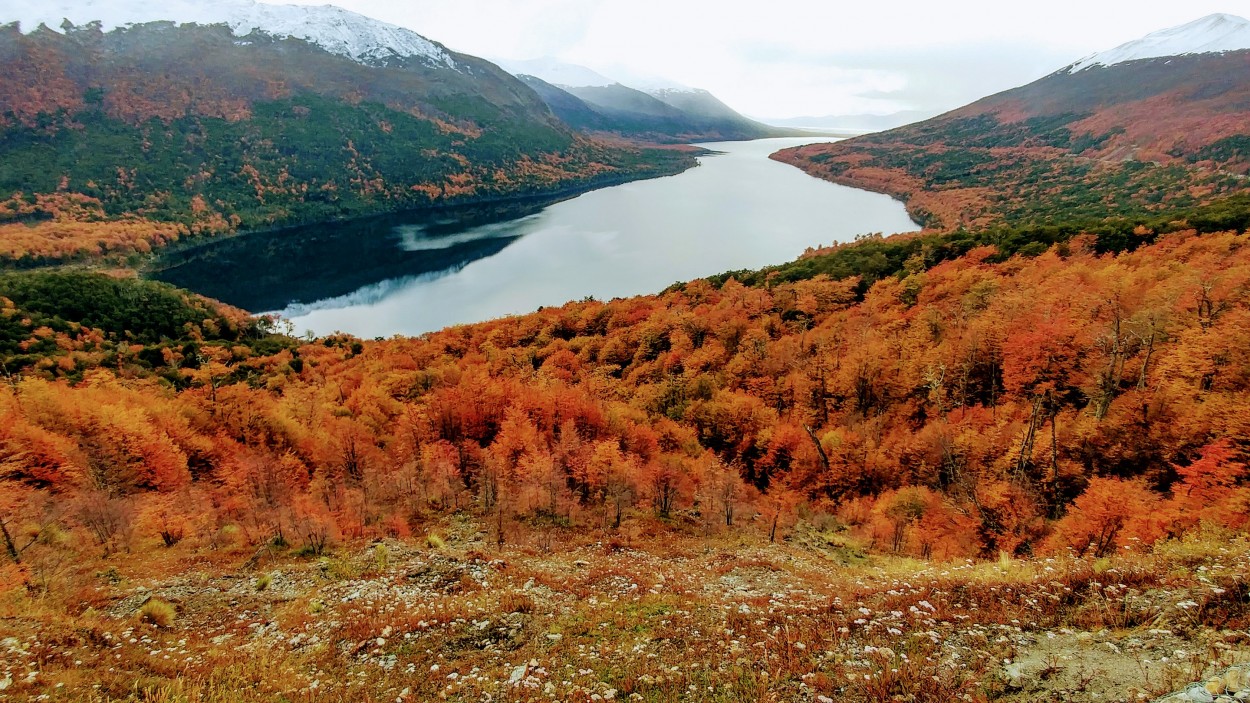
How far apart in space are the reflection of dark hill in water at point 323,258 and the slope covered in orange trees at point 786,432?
2477 inches

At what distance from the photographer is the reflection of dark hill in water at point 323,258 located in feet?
389

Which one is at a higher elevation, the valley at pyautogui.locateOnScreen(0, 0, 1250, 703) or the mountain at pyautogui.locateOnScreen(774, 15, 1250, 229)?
the mountain at pyautogui.locateOnScreen(774, 15, 1250, 229)

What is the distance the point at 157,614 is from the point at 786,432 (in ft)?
109

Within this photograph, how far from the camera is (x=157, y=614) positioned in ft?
41.3

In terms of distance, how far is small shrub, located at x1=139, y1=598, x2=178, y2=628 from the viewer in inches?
491

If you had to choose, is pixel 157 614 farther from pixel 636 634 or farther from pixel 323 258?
pixel 323 258

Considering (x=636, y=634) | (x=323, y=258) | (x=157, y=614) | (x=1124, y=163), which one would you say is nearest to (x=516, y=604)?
(x=636, y=634)

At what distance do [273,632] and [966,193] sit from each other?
18581 centimetres

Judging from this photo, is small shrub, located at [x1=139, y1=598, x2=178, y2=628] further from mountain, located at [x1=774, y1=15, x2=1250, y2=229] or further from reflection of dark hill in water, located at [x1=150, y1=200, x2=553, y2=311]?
mountain, located at [x1=774, y1=15, x2=1250, y2=229]

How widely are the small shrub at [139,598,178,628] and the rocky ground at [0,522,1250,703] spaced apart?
53 mm

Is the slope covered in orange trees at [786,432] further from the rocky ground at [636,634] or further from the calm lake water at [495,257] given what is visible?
the calm lake water at [495,257]

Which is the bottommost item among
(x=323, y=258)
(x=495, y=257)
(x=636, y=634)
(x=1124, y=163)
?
(x=636, y=634)

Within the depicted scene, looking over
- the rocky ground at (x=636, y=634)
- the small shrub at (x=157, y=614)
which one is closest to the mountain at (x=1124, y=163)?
the rocky ground at (x=636, y=634)

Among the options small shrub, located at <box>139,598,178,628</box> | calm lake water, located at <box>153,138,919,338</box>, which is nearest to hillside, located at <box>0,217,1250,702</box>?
small shrub, located at <box>139,598,178,628</box>
